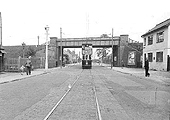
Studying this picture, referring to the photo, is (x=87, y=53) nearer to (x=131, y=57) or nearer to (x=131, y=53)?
(x=131, y=57)

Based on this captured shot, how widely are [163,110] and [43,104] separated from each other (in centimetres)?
453

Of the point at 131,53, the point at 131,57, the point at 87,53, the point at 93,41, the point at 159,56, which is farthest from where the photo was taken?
the point at 93,41

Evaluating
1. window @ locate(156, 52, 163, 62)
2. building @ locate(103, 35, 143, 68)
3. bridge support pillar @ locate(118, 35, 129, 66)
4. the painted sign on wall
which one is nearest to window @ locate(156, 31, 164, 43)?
window @ locate(156, 52, 163, 62)

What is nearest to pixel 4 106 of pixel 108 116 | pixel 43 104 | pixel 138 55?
pixel 43 104

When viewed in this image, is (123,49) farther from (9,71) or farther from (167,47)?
(9,71)

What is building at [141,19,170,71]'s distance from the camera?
86.2ft

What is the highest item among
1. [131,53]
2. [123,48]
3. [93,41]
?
[93,41]

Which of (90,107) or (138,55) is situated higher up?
(138,55)

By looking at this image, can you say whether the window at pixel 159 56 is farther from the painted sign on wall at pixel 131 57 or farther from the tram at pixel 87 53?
the painted sign on wall at pixel 131 57

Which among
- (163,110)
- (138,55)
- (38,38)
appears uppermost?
(38,38)

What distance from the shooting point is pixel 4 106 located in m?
6.75

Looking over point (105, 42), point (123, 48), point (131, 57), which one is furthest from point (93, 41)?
point (131, 57)

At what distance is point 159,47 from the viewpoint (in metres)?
28.9

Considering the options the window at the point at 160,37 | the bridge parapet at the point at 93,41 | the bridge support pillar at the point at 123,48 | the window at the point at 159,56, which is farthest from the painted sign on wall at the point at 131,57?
the window at the point at 160,37
